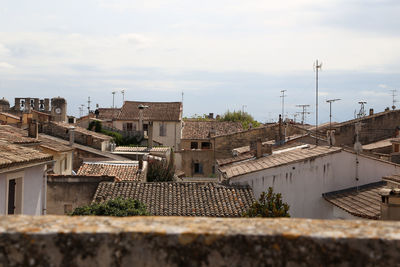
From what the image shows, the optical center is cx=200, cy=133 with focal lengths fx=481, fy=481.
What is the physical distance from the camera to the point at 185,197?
19.1 meters

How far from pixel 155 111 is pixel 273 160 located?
39.8 m

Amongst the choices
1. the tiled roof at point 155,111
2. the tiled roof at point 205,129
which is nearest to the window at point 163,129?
the tiled roof at point 155,111

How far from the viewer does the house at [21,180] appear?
9992 mm

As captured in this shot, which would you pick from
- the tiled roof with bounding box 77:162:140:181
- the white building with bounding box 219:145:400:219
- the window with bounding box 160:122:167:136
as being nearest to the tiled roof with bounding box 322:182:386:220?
the white building with bounding box 219:145:400:219

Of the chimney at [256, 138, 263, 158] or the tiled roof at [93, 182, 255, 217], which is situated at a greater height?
the chimney at [256, 138, 263, 158]

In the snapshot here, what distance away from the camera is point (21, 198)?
11.2m

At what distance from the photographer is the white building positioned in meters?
19.2

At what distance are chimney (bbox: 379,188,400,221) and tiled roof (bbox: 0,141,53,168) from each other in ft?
24.6

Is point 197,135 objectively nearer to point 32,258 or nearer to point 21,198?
point 21,198

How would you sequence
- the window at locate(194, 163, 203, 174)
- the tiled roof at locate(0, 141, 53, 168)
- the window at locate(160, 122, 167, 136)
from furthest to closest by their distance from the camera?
the window at locate(160, 122, 167, 136) < the window at locate(194, 163, 203, 174) < the tiled roof at locate(0, 141, 53, 168)

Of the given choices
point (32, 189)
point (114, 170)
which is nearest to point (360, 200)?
point (32, 189)

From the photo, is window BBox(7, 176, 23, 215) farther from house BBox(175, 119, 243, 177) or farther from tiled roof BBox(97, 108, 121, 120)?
tiled roof BBox(97, 108, 121, 120)

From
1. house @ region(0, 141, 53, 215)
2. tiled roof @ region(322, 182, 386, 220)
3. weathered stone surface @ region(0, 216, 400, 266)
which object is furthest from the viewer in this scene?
tiled roof @ region(322, 182, 386, 220)

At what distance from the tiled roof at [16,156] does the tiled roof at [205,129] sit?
141ft
